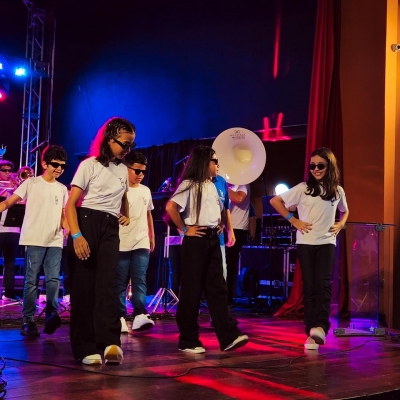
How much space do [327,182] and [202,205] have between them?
1.25 m

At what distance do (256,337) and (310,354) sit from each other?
3.13 feet

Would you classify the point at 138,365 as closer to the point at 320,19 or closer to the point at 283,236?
the point at 283,236

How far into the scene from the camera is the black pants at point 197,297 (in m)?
4.28


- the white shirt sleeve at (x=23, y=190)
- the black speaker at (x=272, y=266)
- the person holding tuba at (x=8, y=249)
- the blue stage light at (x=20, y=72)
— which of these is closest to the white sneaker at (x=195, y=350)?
the white shirt sleeve at (x=23, y=190)

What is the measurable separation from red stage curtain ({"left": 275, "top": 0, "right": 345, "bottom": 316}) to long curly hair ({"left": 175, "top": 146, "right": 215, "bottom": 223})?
333 centimetres

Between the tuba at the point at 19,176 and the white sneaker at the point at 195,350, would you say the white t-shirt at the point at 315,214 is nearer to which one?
the white sneaker at the point at 195,350

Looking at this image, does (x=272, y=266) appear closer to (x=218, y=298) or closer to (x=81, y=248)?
(x=218, y=298)

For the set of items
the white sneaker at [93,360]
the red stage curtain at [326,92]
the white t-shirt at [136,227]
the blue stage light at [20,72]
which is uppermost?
the blue stage light at [20,72]

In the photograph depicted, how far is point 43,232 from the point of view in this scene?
16.7 ft

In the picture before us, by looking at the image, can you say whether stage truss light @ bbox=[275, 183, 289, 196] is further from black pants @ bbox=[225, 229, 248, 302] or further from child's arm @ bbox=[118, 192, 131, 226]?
child's arm @ bbox=[118, 192, 131, 226]

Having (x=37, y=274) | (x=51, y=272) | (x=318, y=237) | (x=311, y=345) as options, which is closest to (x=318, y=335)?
(x=311, y=345)

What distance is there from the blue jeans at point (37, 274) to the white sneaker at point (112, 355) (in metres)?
1.62

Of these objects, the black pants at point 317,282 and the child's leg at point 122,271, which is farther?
the child's leg at point 122,271

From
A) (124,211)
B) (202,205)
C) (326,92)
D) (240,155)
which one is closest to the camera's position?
(124,211)
